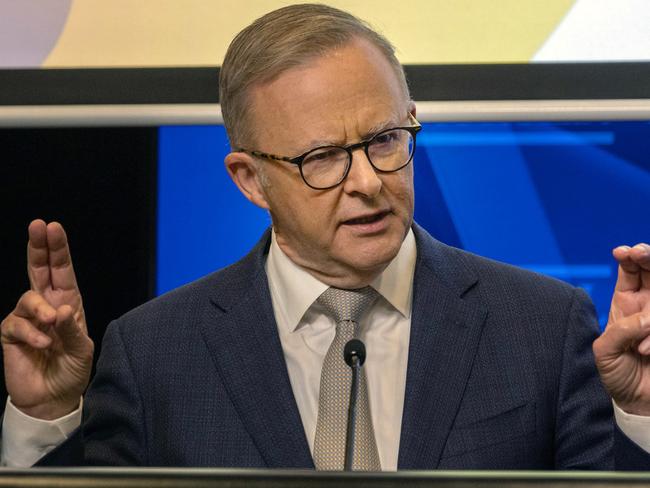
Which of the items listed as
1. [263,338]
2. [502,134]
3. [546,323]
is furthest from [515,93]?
[263,338]

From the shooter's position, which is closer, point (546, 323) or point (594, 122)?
point (546, 323)

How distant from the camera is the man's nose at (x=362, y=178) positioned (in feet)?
6.14

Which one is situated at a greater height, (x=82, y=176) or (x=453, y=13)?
(x=453, y=13)

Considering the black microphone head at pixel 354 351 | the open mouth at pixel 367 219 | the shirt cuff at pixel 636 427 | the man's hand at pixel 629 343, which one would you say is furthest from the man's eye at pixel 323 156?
the shirt cuff at pixel 636 427

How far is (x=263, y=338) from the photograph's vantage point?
204cm

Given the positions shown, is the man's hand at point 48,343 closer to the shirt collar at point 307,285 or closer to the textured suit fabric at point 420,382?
the textured suit fabric at point 420,382

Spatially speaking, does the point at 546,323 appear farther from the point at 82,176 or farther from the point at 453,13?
the point at 82,176

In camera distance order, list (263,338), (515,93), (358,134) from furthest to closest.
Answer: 1. (515,93)
2. (263,338)
3. (358,134)

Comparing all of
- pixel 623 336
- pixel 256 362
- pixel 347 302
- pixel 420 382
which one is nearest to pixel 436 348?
pixel 420 382

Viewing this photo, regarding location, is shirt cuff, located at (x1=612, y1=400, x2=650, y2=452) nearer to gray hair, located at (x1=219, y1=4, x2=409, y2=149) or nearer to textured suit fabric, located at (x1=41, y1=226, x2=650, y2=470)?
textured suit fabric, located at (x1=41, y1=226, x2=650, y2=470)

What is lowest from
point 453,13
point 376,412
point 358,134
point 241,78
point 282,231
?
point 376,412

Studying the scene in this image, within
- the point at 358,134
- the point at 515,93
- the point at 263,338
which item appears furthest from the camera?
the point at 515,93

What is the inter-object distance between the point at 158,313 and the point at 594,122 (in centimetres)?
122

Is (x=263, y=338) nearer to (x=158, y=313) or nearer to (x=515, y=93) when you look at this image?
(x=158, y=313)
